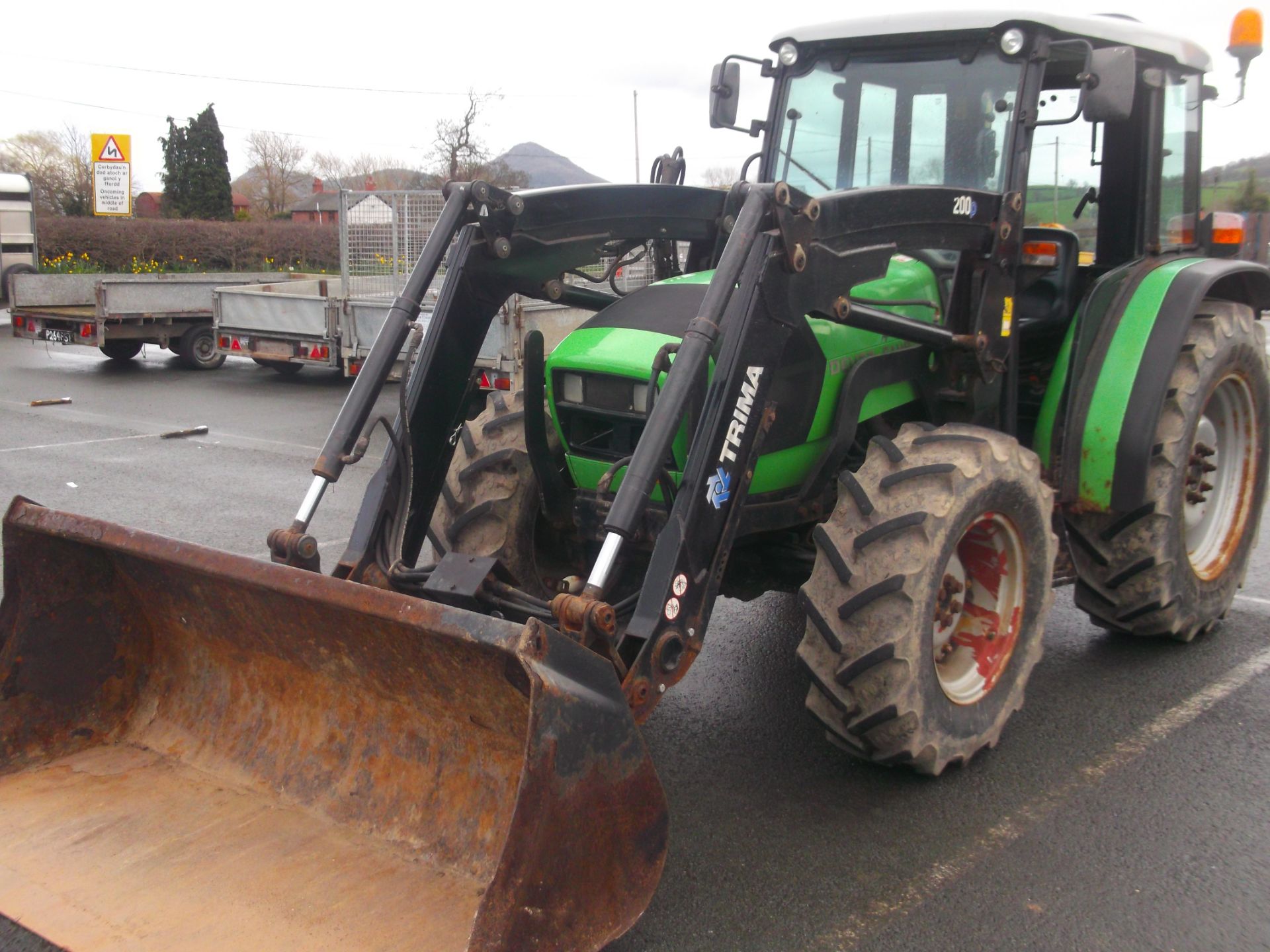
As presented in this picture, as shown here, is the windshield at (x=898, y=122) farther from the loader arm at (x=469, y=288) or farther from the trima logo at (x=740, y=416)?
the trima logo at (x=740, y=416)

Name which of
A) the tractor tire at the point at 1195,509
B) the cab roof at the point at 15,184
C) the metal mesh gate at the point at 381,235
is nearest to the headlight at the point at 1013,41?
the tractor tire at the point at 1195,509

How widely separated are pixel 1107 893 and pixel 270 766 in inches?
99.1

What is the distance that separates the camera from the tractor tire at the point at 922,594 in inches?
141

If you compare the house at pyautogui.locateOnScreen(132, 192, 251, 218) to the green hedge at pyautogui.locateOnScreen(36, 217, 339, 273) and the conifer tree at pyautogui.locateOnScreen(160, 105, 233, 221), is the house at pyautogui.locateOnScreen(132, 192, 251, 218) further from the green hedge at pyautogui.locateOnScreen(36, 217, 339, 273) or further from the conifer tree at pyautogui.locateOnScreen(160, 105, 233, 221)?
the green hedge at pyautogui.locateOnScreen(36, 217, 339, 273)

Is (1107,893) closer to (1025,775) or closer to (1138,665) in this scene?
(1025,775)

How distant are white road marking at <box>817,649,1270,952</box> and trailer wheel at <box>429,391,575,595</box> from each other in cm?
179

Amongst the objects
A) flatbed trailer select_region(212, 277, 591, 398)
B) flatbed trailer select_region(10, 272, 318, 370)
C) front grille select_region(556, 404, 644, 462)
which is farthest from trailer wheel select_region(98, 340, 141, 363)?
front grille select_region(556, 404, 644, 462)

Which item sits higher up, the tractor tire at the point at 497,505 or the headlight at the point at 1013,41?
the headlight at the point at 1013,41

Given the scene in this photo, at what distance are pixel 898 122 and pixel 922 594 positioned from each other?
2.12m

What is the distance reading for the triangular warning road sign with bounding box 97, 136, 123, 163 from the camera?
74.8ft

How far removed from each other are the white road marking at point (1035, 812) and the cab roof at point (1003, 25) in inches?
105

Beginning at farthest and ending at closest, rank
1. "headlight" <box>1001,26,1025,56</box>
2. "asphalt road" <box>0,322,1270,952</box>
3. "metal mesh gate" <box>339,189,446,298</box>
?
"metal mesh gate" <box>339,189,446,298</box>, "headlight" <box>1001,26,1025,56</box>, "asphalt road" <box>0,322,1270,952</box>

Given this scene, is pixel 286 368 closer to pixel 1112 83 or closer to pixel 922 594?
pixel 1112 83

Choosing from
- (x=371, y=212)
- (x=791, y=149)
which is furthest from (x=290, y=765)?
(x=371, y=212)
